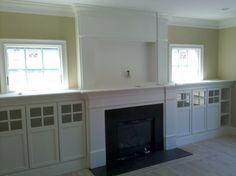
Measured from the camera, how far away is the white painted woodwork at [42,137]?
306cm

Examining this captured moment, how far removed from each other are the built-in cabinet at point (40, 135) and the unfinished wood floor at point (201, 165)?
42cm

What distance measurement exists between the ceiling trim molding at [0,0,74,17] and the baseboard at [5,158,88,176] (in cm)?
221

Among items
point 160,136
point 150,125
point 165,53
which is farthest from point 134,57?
point 160,136

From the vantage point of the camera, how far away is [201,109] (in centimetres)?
446

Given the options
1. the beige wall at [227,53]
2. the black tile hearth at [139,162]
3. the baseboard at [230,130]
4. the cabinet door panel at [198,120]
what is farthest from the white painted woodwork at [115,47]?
the baseboard at [230,130]

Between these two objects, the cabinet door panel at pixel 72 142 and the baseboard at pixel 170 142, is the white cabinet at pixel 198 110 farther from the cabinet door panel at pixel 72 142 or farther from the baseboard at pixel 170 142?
the cabinet door panel at pixel 72 142

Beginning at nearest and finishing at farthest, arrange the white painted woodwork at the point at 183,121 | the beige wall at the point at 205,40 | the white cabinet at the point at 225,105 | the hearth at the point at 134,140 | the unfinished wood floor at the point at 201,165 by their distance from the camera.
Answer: the unfinished wood floor at the point at 201,165 < the hearth at the point at 134,140 < the white painted woodwork at the point at 183,121 < the beige wall at the point at 205,40 < the white cabinet at the point at 225,105

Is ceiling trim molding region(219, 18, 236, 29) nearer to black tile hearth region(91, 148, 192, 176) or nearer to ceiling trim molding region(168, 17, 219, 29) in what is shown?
ceiling trim molding region(168, 17, 219, 29)

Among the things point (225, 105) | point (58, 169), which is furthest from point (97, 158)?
point (225, 105)

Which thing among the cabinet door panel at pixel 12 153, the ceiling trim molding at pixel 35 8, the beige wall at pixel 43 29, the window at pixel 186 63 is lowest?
the cabinet door panel at pixel 12 153

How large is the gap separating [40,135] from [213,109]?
3382 mm

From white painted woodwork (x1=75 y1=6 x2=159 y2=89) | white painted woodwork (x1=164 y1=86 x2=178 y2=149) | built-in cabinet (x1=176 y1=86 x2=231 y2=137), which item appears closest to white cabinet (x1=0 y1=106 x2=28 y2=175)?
white painted woodwork (x1=75 y1=6 x2=159 y2=89)

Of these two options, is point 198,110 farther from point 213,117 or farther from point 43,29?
point 43,29

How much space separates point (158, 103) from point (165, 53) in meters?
0.91
